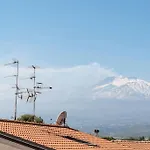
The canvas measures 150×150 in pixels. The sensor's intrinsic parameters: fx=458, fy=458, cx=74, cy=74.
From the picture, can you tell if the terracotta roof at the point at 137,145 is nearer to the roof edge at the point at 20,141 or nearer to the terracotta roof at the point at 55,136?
the terracotta roof at the point at 55,136

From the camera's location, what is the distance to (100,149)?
26156mm

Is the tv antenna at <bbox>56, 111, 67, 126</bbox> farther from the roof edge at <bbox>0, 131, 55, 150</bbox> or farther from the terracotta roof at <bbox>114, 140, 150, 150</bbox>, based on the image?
the roof edge at <bbox>0, 131, 55, 150</bbox>

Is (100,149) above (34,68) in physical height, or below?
below

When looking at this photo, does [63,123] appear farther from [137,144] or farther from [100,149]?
[100,149]

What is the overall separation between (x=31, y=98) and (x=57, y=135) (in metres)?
11.3

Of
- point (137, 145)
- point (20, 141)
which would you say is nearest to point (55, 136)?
point (20, 141)

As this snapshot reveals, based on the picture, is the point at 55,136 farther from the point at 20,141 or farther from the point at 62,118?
the point at 62,118

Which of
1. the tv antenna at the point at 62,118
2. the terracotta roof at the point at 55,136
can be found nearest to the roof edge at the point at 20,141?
the terracotta roof at the point at 55,136

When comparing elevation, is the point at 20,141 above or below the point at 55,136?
below

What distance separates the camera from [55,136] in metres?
26.8

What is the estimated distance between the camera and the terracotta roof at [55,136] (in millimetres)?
24250

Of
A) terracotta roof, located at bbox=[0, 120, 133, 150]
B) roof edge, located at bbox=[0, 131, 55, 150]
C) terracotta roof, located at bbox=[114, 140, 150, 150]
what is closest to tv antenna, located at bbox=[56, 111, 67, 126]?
terracotta roof, located at bbox=[0, 120, 133, 150]

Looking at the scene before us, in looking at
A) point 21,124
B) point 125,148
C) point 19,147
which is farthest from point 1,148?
point 125,148

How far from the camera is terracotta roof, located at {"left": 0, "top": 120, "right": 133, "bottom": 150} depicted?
24.2 meters
